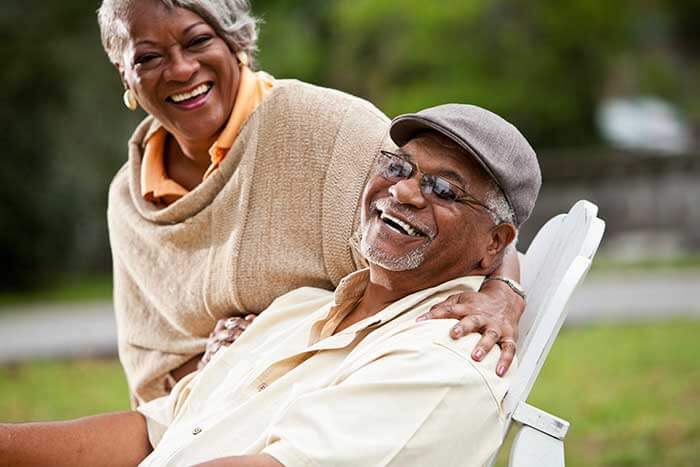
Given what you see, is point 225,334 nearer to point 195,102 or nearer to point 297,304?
point 297,304

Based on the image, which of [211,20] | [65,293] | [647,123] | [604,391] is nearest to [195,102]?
[211,20]

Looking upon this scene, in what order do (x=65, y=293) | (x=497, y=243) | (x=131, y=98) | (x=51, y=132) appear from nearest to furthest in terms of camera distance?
1. (x=497, y=243)
2. (x=131, y=98)
3. (x=51, y=132)
4. (x=65, y=293)

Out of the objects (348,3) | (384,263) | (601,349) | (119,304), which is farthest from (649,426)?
(348,3)

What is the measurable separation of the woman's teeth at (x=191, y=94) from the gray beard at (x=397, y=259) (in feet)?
3.01

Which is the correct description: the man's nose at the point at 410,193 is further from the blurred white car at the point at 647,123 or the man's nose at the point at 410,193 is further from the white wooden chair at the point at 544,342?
the blurred white car at the point at 647,123

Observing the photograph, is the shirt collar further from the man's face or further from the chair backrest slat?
the chair backrest slat

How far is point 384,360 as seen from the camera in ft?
8.75

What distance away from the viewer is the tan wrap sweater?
11.5 feet

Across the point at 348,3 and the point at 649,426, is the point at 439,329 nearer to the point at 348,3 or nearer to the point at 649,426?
the point at 649,426

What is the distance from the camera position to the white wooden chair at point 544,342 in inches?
107

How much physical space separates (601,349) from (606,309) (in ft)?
5.69

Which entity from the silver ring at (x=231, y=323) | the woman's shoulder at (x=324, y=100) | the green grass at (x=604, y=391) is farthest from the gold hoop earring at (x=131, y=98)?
the green grass at (x=604, y=391)

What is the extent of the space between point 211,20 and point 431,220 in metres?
1.08

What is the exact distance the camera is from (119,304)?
13.2 ft
